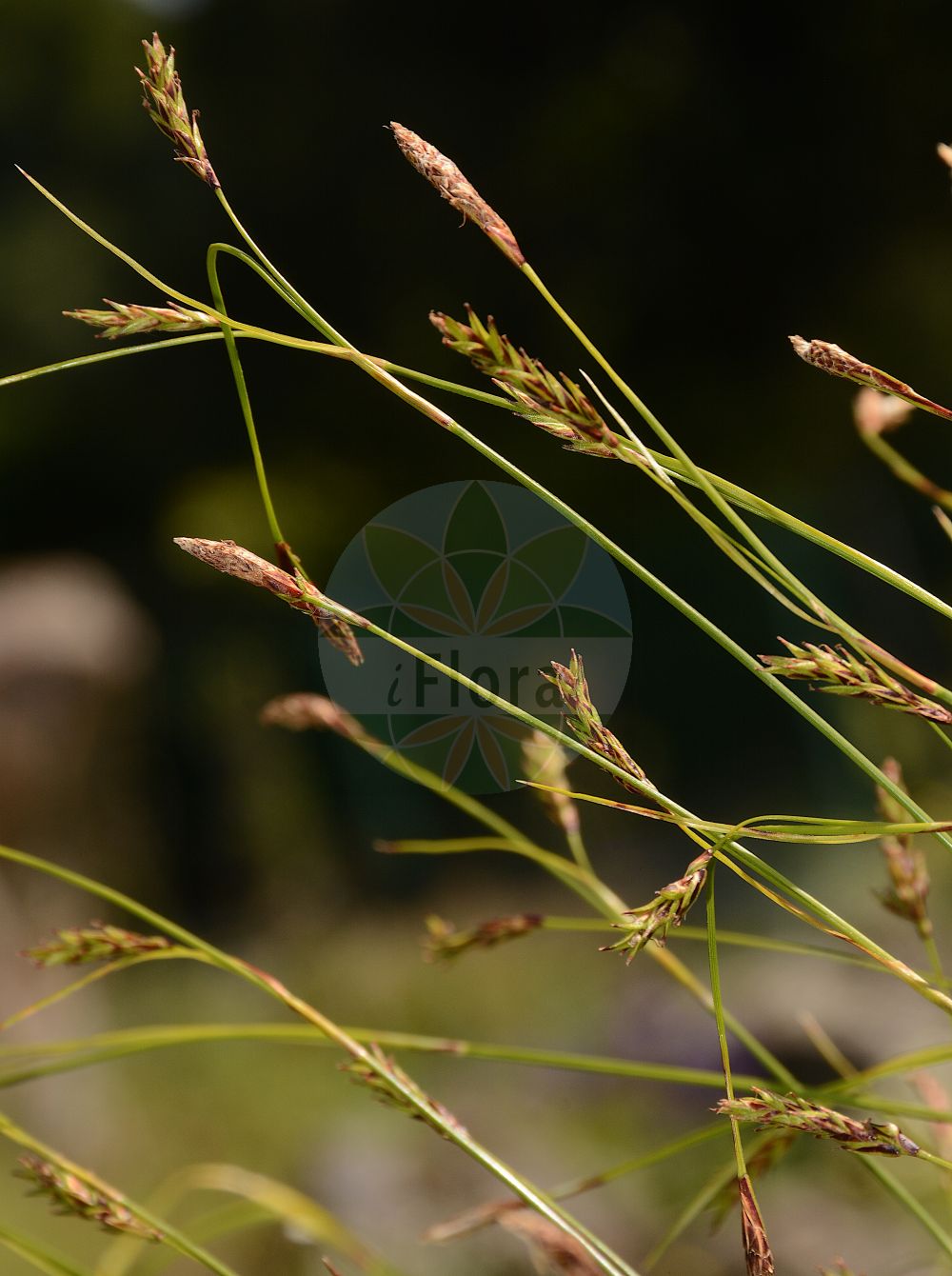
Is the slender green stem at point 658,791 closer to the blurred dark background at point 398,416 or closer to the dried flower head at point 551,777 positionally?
the dried flower head at point 551,777

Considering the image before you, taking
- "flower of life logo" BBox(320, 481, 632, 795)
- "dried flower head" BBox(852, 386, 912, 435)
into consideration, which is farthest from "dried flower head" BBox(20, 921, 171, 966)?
"flower of life logo" BBox(320, 481, 632, 795)

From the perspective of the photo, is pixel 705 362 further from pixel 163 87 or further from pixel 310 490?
pixel 163 87

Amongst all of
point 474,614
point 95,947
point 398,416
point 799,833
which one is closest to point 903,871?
point 799,833

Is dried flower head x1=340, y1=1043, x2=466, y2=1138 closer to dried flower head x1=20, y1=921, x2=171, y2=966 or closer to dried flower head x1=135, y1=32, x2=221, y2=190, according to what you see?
dried flower head x1=20, y1=921, x2=171, y2=966

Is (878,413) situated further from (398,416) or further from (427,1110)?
(398,416)

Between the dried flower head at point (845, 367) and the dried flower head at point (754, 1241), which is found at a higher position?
the dried flower head at point (845, 367)

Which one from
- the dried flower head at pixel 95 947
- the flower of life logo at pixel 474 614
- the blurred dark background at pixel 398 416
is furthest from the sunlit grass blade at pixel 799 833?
the blurred dark background at pixel 398 416

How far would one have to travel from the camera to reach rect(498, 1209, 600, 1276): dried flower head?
0.24 metres

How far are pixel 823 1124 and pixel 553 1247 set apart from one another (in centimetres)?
11

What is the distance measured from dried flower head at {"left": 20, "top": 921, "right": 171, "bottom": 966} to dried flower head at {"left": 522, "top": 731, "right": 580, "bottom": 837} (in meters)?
0.10

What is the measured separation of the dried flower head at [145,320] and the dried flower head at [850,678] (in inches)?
4.5

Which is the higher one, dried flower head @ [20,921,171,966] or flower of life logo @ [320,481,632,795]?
dried flower head @ [20,921,171,966]

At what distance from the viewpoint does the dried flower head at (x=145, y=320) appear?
0.18m

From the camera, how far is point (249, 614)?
9.71 feet
